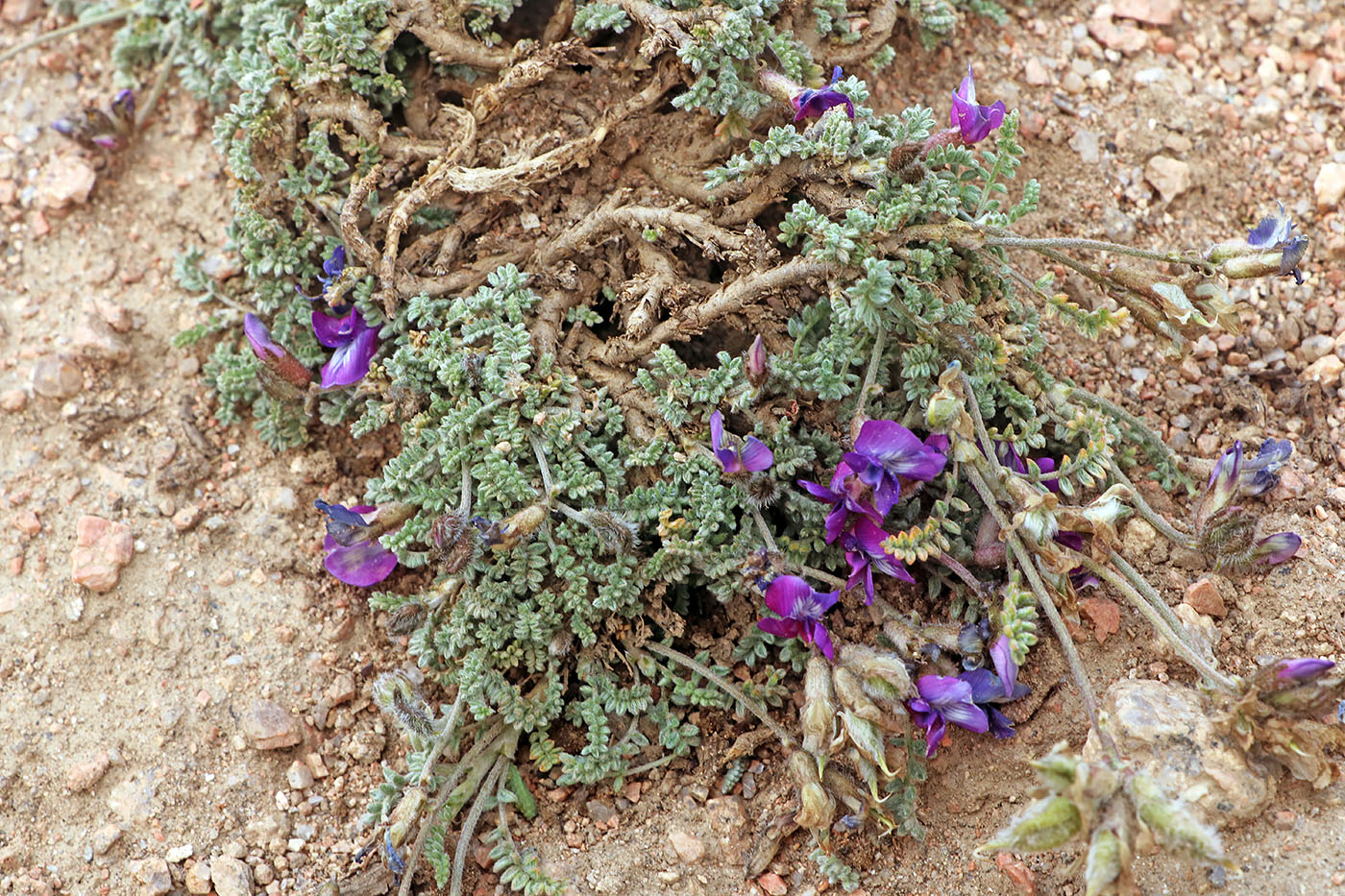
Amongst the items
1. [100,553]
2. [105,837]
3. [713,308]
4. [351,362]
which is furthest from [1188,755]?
[100,553]

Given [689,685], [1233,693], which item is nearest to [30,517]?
[689,685]

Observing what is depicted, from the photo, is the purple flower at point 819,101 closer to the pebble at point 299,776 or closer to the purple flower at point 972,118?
the purple flower at point 972,118

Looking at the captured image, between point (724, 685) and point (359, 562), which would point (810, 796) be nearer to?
point (724, 685)

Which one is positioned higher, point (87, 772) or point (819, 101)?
point (819, 101)

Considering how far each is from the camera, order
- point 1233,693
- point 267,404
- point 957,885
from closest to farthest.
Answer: point 1233,693
point 957,885
point 267,404

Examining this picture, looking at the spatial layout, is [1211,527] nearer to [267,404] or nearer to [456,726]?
[456,726]

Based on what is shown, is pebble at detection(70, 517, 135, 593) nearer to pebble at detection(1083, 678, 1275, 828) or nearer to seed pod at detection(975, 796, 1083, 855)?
seed pod at detection(975, 796, 1083, 855)

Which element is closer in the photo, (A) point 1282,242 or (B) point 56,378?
(A) point 1282,242

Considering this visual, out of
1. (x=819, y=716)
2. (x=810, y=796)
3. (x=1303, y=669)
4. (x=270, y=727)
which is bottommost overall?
A: (x=270, y=727)
